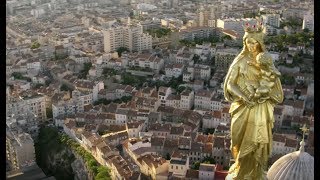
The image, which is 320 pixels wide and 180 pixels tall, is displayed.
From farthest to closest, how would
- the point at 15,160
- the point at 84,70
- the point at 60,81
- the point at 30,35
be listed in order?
the point at 30,35 → the point at 84,70 → the point at 60,81 → the point at 15,160

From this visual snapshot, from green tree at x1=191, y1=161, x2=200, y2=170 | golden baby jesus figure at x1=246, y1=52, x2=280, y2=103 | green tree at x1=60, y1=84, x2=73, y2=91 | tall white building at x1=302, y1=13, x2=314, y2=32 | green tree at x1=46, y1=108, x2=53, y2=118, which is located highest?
golden baby jesus figure at x1=246, y1=52, x2=280, y2=103

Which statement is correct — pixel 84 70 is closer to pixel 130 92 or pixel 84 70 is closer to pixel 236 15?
pixel 130 92

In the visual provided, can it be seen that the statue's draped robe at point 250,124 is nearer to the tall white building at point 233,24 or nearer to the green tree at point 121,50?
the green tree at point 121,50

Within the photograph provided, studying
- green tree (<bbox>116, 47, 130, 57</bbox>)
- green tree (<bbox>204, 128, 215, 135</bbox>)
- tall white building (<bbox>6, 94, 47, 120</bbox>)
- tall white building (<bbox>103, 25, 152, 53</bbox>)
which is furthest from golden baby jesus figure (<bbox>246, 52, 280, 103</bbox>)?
tall white building (<bbox>103, 25, 152, 53</bbox>)

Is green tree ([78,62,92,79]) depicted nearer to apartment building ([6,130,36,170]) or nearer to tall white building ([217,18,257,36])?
apartment building ([6,130,36,170])

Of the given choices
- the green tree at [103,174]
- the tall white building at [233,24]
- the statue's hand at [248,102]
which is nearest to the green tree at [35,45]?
the tall white building at [233,24]

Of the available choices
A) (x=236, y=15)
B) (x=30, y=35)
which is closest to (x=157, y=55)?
(x=30, y=35)

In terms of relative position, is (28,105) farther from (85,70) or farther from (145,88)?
(85,70)
